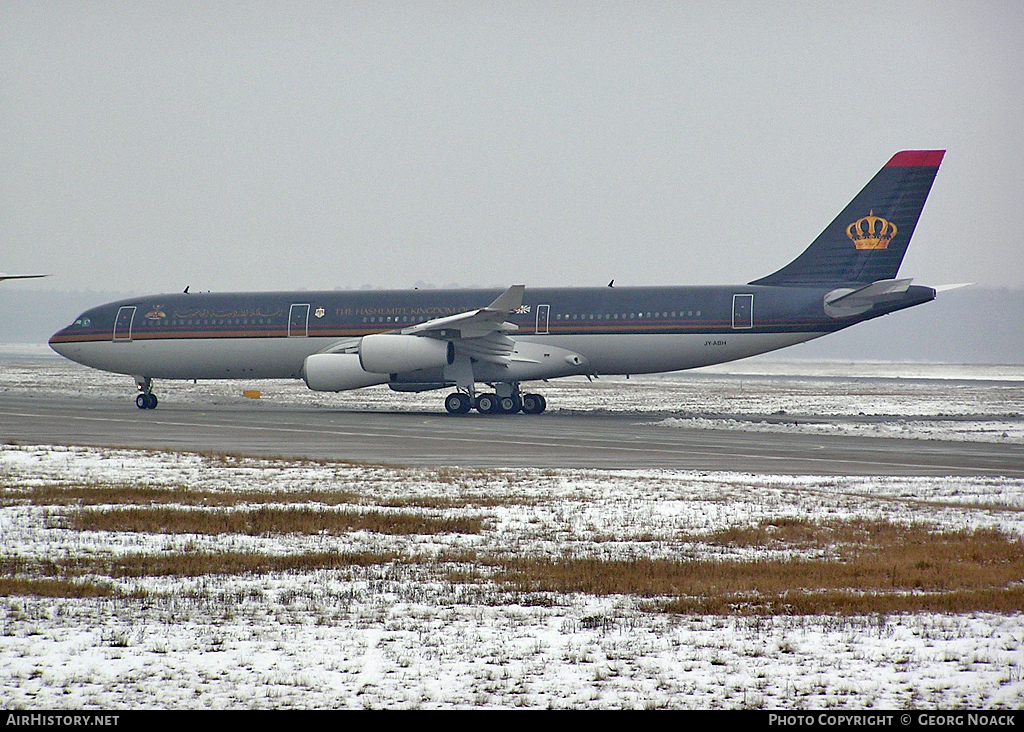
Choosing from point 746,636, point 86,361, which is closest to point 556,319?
point 86,361

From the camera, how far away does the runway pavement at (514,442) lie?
20.2m

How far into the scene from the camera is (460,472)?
17.9 m

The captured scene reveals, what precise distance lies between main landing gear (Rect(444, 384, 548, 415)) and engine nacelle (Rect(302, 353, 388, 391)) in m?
2.47

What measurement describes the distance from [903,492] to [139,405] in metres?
28.6

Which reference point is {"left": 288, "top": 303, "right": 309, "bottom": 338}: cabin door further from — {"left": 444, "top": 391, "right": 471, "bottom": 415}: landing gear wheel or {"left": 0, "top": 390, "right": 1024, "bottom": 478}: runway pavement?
{"left": 444, "top": 391, "right": 471, "bottom": 415}: landing gear wheel

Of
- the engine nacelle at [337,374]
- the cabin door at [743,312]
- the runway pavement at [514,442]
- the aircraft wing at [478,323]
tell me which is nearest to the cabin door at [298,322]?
the engine nacelle at [337,374]

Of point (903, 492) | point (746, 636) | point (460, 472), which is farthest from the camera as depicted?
point (460, 472)

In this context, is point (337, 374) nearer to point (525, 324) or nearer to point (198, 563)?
point (525, 324)

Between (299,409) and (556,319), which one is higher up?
(556,319)

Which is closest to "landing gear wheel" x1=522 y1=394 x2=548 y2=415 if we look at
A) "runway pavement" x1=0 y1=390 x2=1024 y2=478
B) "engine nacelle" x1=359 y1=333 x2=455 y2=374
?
"runway pavement" x1=0 y1=390 x2=1024 y2=478

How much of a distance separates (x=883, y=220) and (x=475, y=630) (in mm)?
28590

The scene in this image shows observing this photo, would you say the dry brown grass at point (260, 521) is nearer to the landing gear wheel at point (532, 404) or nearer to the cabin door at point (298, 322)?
the landing gear wheel at point (532, 404)

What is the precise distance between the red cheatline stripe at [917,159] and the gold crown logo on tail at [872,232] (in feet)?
5.36
